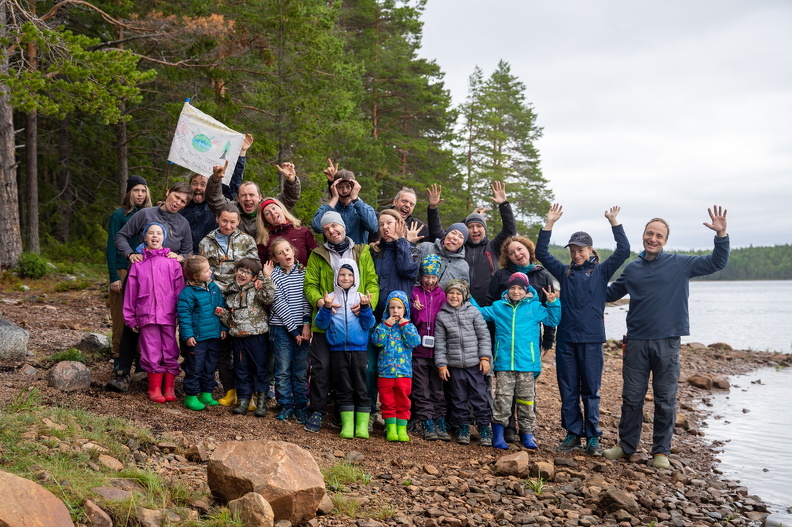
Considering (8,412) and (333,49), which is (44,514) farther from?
(333,49)

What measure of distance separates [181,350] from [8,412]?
2500mm

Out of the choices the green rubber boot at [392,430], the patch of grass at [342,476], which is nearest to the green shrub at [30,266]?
the green rubber boot at [392,430]

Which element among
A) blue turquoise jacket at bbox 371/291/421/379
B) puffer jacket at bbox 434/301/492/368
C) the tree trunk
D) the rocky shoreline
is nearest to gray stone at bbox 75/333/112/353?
the rocky shoreline

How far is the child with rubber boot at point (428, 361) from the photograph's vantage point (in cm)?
687

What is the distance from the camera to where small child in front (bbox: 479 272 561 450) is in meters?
6.80

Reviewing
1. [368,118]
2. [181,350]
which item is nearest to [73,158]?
[368,118]

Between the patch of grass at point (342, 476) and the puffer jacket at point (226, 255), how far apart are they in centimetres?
267

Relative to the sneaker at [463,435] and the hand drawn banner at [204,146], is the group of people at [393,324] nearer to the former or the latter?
the sneaker at [463,435]

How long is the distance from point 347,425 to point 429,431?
92cm

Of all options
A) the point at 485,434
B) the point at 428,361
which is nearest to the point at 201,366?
the point at 428,361

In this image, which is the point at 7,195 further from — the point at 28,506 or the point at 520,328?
the point at 28,506

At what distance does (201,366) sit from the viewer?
6.97 m

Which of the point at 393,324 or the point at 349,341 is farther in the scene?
the point at 393,324

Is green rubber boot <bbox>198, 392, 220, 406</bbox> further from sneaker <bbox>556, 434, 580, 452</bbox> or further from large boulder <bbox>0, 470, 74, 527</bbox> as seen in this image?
sneaker <bbox>556, 434, 580, 452</bbox>
